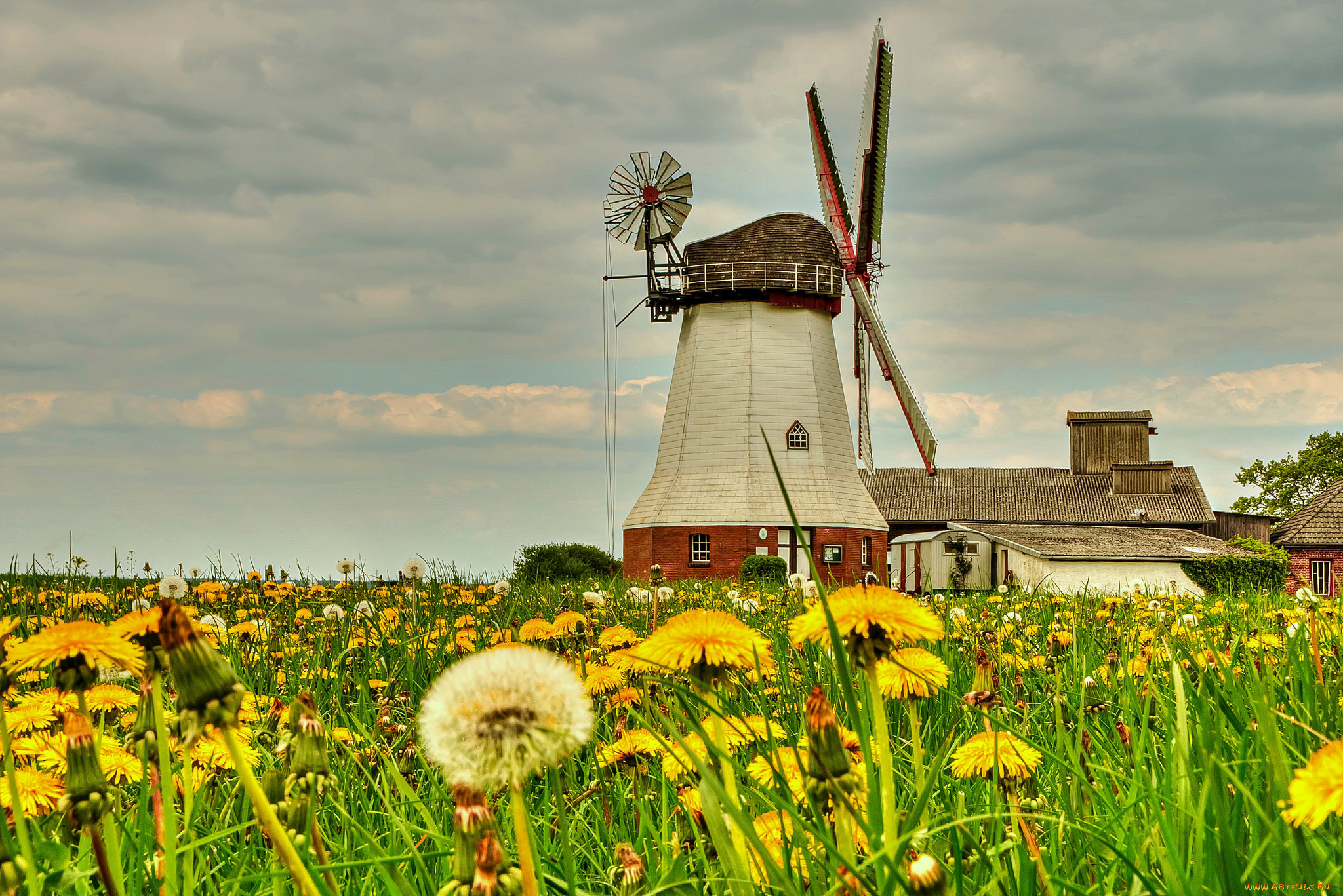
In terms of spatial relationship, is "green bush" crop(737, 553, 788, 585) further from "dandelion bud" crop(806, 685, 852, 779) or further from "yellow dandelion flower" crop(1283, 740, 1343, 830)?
"yellow dandelion flower" crop(1283, 740, 1343, 830)

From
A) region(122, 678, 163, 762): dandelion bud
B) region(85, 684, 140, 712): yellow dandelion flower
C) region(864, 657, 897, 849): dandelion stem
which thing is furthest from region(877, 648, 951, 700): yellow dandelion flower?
region(85, 684, 140, 712): yellow dandelion flower

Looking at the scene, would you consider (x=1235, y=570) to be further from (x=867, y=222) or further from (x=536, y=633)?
(x=536, y=633)

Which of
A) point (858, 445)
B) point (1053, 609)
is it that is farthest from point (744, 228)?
point (1053, 609)

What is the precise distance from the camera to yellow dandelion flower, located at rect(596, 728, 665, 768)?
2.06 metres

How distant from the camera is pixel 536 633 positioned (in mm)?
3496

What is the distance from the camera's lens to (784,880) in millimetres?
1076

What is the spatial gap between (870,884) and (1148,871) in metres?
0.56

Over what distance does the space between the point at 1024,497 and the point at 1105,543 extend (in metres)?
16.5

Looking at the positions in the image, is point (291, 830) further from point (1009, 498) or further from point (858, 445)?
point (1009, 498)

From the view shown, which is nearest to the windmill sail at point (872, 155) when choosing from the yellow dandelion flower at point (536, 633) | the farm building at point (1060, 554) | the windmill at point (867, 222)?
the windmill at point (867, 222)

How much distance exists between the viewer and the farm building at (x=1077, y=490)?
48219 millimetres

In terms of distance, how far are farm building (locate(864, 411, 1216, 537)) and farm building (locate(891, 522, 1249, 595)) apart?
326 inches

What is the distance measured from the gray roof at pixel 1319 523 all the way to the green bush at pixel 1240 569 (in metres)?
0.59

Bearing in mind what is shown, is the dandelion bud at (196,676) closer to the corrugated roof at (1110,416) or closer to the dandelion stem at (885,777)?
the dandelion stem at (885,777)
